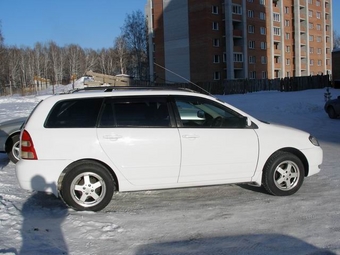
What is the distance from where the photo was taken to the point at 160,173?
18.7ft

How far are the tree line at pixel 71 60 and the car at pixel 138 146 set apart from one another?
77.6m

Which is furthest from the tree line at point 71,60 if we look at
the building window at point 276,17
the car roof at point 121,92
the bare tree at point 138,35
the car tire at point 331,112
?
the car roof at point 121,92

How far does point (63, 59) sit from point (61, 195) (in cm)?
10283

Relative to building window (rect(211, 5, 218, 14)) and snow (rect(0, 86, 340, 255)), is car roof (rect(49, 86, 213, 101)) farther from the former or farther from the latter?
building window (rect(211, 5, 218, 14))

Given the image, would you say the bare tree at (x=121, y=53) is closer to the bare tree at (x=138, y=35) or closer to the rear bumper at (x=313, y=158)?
the bare tree at (x=138, y=35)

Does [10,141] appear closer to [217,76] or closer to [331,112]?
[331,112]

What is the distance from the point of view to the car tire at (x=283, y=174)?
6117 millimetres

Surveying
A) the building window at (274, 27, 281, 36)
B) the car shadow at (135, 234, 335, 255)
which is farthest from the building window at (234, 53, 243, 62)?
the car shadow at (135, 234, 335, 255)

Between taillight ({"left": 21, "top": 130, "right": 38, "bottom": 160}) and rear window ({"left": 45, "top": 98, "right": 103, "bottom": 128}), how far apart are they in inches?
11.5

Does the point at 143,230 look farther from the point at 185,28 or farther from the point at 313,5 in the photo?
the point at 313,5

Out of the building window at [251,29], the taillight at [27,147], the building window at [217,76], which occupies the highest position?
the building window at [251,29]

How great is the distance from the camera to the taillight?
5453 mm

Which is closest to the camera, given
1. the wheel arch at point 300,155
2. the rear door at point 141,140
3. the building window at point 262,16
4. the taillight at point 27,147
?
the taillight at point 27,147

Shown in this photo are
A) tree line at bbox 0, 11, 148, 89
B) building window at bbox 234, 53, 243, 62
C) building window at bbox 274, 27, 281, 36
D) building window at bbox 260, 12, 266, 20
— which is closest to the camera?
building window at bbox 234, 53, 243, 62
